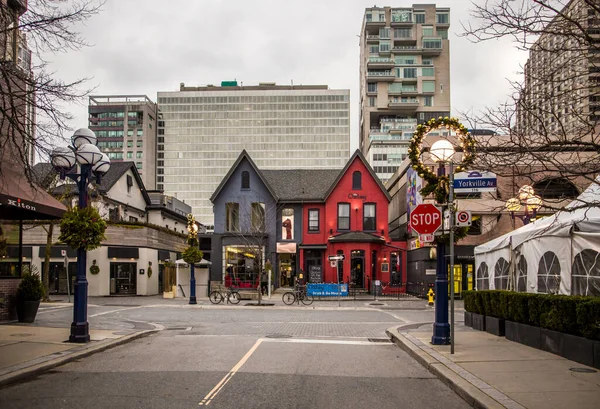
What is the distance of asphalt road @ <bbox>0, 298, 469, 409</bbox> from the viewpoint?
8.16m

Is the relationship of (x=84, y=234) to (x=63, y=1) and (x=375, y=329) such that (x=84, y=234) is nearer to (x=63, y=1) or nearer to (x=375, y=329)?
(x=63, y=1)

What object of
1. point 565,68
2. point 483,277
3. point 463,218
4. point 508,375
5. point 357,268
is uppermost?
point 565,68

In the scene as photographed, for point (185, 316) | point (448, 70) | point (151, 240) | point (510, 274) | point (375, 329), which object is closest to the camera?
point (510, 274)

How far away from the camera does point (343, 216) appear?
45219 millimetres

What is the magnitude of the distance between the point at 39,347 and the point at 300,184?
36282 mm

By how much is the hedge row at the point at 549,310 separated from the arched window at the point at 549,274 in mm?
913

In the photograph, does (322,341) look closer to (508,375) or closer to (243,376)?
(243,376)

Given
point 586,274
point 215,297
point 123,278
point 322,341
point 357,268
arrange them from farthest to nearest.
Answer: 1. point 357,268
2. point 123,278
3. point 215,297
4. point 322,341
5. point 586,274

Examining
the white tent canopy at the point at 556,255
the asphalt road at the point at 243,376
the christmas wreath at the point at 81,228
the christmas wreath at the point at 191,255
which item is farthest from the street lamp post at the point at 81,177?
the christmas wreath at the point at 191,255

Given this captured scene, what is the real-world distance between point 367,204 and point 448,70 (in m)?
76.9

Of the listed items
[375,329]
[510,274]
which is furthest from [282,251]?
[510,274]

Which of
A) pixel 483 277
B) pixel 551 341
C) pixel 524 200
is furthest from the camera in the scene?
pixel 483 277

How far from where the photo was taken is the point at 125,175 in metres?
47.7

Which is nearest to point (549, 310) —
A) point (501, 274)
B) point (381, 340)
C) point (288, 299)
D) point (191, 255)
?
point (381, 340)
